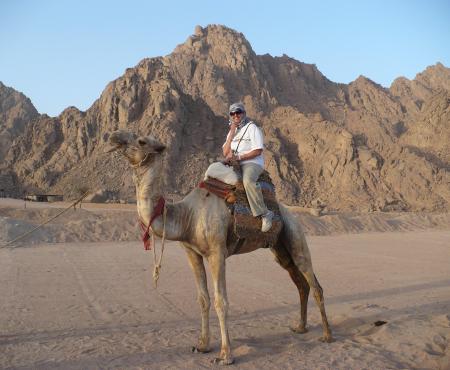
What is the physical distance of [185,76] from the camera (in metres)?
93.5

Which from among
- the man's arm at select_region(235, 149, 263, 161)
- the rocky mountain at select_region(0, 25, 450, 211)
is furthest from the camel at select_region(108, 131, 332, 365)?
the rocky mountain at select_region(0, 25, 450, 211)

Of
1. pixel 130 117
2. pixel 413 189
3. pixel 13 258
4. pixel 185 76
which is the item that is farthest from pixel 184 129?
pixel 13 258

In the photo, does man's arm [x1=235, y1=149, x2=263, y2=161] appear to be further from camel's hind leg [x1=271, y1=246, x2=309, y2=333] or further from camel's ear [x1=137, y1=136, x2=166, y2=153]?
camel's hind leg [x1=271, y1=246, x2=309, y2=333]

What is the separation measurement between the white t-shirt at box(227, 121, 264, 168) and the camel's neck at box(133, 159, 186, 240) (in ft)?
4.12

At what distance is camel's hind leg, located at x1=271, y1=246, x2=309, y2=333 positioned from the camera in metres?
7.46

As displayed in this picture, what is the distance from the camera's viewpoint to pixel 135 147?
239 inches

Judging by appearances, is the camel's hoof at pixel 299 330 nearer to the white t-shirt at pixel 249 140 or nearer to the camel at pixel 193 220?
the camel at pixel 193 220

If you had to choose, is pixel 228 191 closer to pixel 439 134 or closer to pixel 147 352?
pixel 147 352

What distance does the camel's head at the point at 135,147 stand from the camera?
601 cm

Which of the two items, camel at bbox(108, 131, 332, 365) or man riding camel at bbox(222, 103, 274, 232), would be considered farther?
man riding camel at bbox(222, 103, 274, 232)

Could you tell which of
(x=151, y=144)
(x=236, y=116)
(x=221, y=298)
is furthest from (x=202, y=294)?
(x=236, y=116)

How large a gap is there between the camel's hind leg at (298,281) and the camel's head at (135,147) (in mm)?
2649

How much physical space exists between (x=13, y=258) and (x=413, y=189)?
43.5 metres

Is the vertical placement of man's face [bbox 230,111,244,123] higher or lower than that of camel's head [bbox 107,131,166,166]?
higher
